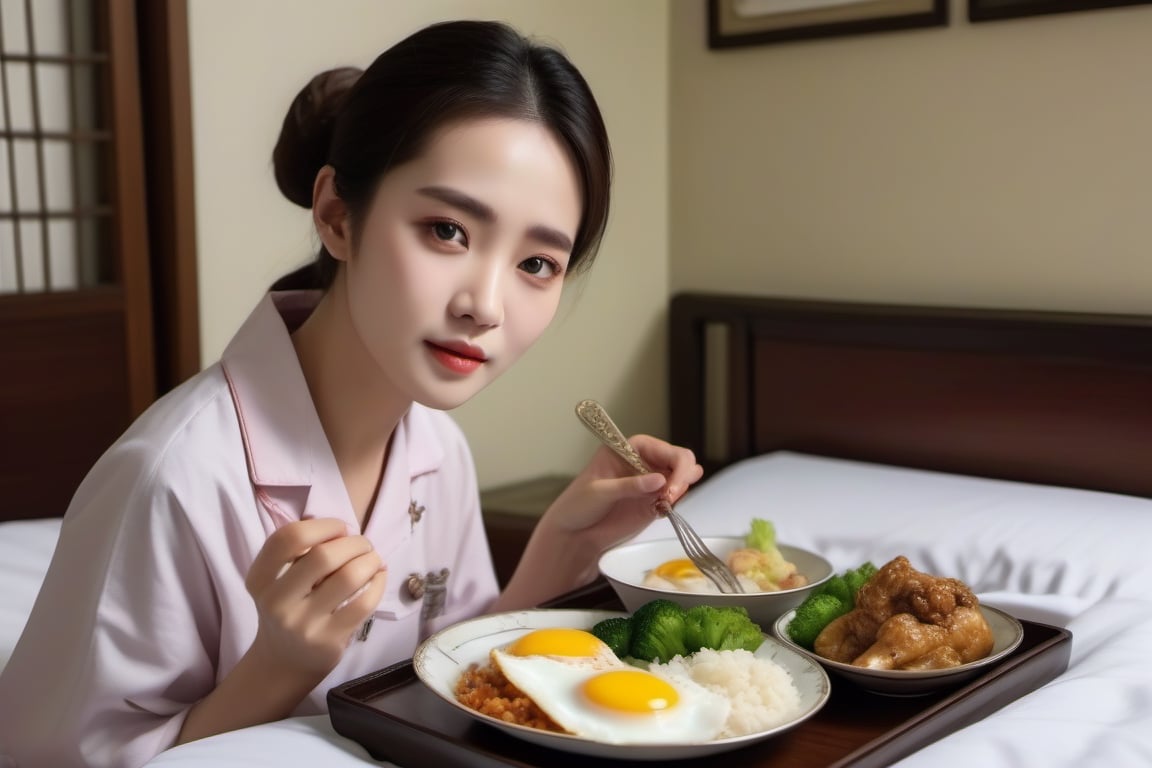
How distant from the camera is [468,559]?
158 cm

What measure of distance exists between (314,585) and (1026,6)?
1.61 m

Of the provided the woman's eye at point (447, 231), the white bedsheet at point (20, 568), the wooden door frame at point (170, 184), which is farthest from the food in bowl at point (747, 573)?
the wooden door frame at point (170, 184)

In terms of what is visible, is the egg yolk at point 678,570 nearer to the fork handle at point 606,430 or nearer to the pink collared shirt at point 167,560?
the fork handle at point 606,430

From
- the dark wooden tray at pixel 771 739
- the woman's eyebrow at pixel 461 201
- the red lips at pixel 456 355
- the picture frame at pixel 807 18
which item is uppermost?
the picture frame at pixel 807 18

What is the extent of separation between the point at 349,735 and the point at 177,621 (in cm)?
23

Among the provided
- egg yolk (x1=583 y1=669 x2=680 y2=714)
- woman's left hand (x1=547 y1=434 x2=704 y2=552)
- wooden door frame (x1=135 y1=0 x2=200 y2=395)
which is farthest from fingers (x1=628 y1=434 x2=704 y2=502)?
wooden door frame (x1=135 y1=0 x2=200 y2=395)

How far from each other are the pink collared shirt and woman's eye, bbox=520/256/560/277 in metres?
0.27

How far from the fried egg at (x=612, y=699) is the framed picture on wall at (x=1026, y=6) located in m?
1.46

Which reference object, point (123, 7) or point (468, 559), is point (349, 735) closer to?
point (468, 559)

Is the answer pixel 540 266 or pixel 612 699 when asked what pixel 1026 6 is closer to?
pixel 540 266

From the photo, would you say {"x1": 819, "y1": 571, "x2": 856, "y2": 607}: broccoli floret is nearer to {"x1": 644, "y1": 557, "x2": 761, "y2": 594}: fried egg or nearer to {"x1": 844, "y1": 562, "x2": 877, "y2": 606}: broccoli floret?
{"x1": 844, "y1": 562, "x2": 877, "y2": 606}: broccoli floret

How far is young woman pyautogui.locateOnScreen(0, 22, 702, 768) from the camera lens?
3.53 ft

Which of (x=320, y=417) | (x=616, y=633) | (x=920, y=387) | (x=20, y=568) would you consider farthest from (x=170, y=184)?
(x=920, y=387)

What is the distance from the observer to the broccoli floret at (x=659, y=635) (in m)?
1.04
